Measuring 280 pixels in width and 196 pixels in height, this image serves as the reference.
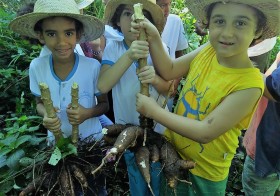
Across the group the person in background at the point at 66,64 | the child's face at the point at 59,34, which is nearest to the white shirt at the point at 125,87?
the person in background at the point at 66,64

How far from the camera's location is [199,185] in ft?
5.42

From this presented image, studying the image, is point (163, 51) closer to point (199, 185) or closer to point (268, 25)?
point (268, 25)

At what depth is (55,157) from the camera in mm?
1590

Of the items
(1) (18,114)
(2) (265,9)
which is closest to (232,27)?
(2) (265,9)

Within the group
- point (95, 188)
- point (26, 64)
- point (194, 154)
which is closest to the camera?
point (194, 154)

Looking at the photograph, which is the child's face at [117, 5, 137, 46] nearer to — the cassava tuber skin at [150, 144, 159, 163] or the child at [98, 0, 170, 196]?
the child at [98, 0, 170, 196]

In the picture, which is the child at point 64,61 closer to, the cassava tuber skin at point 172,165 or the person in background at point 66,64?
the person in background at point 66,64

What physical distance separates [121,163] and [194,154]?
A: 705mm

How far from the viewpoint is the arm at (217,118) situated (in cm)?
141

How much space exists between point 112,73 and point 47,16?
47 centimetres

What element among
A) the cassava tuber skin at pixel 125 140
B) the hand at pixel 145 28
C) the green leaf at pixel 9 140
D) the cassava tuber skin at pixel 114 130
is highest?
the hand at pixel 145 28

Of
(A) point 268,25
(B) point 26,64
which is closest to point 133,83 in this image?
(A) point 268,25

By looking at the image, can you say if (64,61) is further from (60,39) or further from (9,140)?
(9,140)

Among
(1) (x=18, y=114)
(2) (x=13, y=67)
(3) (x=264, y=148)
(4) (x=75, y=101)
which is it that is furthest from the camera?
(2) (x=13, y=67)
